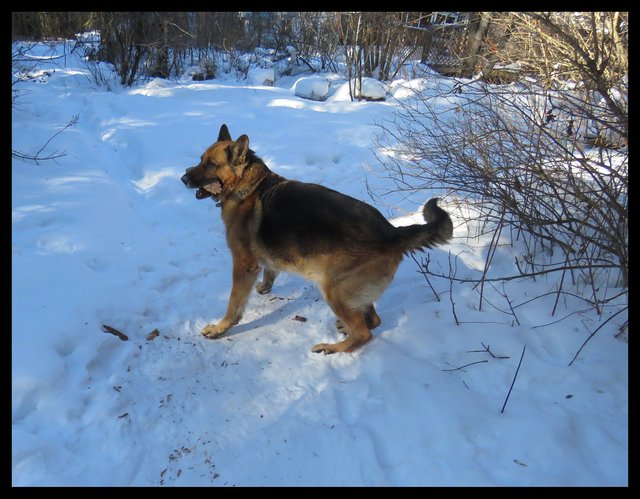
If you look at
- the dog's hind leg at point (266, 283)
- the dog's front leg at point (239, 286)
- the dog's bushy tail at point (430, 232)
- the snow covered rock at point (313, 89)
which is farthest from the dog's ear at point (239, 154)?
the snow covered rock at point (313, 89)

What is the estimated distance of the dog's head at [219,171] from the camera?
3.76 meters

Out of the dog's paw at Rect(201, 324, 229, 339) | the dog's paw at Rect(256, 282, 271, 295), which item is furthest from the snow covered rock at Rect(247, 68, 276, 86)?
the dog's paw at Rect(201, 324, 229, 339)

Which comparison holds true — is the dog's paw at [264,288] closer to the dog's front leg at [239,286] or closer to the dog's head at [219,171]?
the dog's front leg at [239,286]

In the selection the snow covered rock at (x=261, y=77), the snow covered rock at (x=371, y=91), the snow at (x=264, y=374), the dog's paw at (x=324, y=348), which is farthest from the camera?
the snow covered rock at (x=261, y=77)

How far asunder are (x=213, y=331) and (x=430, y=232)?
1.99 meters

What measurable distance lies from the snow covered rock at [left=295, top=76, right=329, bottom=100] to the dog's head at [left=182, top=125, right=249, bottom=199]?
855 centimetres

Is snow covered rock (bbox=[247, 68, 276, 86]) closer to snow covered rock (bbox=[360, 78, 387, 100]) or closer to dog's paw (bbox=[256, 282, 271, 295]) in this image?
snow covered rock (bbox=[360, 78, 387, 100])

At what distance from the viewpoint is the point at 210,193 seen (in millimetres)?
3879

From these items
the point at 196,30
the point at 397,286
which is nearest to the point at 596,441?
the point at 397,286

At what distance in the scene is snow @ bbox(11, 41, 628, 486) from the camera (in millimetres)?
2357

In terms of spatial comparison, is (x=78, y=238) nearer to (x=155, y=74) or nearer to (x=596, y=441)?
(x=596, y=441)

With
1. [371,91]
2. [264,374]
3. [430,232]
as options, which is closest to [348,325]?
[264,374]

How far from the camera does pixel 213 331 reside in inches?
140

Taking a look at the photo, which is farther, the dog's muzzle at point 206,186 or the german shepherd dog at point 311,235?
the dog's muzzle at point 206,186
